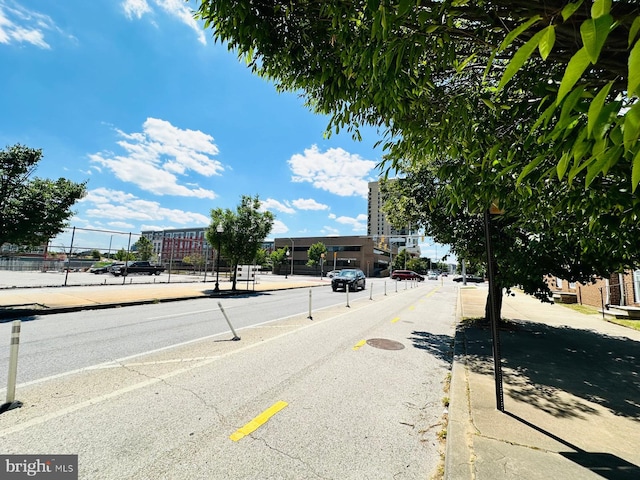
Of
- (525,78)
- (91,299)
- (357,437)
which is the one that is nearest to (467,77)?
(525,78)

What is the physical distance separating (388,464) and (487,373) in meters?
3.58

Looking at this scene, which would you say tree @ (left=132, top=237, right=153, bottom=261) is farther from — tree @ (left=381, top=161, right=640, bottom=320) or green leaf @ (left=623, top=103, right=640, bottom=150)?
green leaf @ (left=623, top=103, right=640, bottom=150)

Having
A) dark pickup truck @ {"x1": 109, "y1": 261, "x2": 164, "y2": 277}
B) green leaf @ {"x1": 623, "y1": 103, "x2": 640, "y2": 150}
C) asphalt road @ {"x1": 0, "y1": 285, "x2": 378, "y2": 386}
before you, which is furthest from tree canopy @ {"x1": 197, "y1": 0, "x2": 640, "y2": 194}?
dark pickup truck @ {"x1": 109, "y1": 261, "x2": 164, "y2": 277}

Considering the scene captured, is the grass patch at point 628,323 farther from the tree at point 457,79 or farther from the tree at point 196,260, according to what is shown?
the tree at point 196,260

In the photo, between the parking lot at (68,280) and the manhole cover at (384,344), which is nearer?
the manhole cover at (384,344)

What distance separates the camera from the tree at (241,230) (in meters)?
21.9

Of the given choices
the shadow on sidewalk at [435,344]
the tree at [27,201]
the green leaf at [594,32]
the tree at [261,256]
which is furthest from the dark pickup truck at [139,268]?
the green leaf at [594,32]

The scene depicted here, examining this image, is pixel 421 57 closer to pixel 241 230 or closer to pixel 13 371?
pixel 13 371

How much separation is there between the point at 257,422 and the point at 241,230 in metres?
19.4

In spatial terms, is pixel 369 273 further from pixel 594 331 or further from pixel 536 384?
pixel 536 384

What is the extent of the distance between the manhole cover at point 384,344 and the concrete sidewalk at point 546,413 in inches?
55.6

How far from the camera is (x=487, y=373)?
5637mm

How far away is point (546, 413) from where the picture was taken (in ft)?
13.2

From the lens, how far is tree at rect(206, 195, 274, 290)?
71.8 feet
